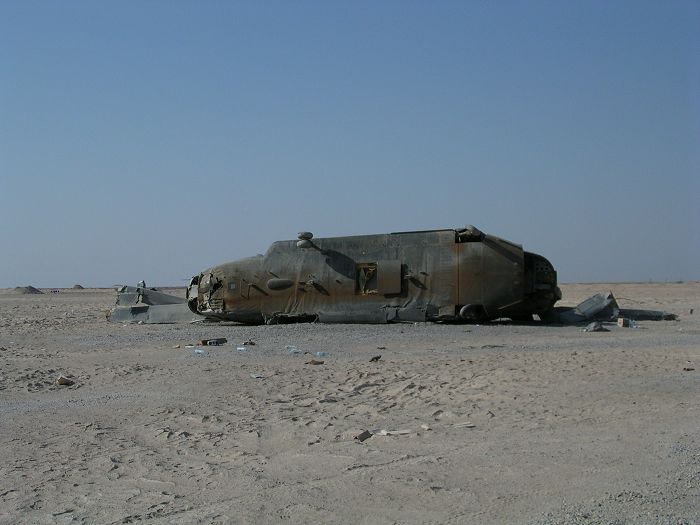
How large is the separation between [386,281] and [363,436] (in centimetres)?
1405

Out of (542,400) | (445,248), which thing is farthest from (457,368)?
(445,248)

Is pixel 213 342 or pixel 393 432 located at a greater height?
pixel 213 342

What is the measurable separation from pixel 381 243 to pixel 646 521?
17212 millimetres

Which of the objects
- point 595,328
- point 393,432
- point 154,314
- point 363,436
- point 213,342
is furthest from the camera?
point 154,314

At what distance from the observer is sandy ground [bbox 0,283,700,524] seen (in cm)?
553

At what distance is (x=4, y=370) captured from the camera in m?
12.9

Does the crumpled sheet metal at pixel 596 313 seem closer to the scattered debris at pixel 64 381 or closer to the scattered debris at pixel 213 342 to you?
the scattered debris at pixel 213 342

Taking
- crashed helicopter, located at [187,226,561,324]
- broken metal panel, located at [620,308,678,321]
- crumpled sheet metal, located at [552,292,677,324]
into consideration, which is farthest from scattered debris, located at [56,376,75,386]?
broken metal panel, located at [620,308,678,321]

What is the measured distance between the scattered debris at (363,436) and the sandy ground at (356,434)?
0.09 metres

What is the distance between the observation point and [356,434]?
7.68 m

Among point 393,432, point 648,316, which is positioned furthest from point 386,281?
point 393,432

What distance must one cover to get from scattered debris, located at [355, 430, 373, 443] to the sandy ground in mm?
88

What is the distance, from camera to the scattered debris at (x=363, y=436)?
7.54 m

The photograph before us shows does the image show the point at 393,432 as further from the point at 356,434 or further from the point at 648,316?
the point at 648,316
